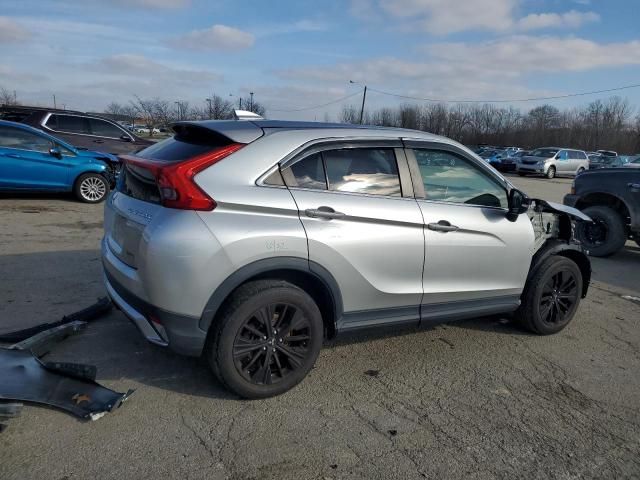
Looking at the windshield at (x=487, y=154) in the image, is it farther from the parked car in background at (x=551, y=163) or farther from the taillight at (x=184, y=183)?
the taillight at (x=184, y=183)

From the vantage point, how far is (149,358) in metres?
3.80

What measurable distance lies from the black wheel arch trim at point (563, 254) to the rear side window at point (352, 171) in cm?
163

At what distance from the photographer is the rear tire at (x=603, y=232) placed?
835 cm

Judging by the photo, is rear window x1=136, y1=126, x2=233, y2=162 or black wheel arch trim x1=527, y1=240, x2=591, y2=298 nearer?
rear window x1=136, y1=126, x2=233, y2=162

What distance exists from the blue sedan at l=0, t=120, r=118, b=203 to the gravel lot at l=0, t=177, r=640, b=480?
5838 mm

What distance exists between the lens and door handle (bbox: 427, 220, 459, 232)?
3.76m

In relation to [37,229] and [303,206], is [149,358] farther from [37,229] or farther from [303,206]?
[37,229]

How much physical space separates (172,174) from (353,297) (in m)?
1.42

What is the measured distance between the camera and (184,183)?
298 centimetres

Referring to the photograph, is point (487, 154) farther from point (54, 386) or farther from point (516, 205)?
point (54, 386)

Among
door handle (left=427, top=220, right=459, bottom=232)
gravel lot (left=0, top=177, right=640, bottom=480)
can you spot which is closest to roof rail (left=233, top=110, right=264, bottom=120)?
door handle (left=427, top=220, right=459, bottom=232)

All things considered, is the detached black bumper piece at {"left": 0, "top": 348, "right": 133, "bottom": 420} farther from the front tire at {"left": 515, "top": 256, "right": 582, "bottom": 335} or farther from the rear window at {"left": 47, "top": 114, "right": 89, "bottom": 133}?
the rear window at {"left": 47, "top": 114, "right": 89, "bottom": 133}

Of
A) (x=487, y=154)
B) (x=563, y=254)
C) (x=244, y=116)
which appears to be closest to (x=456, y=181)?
(x=563, y=254)

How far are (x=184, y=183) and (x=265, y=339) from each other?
1090mm
